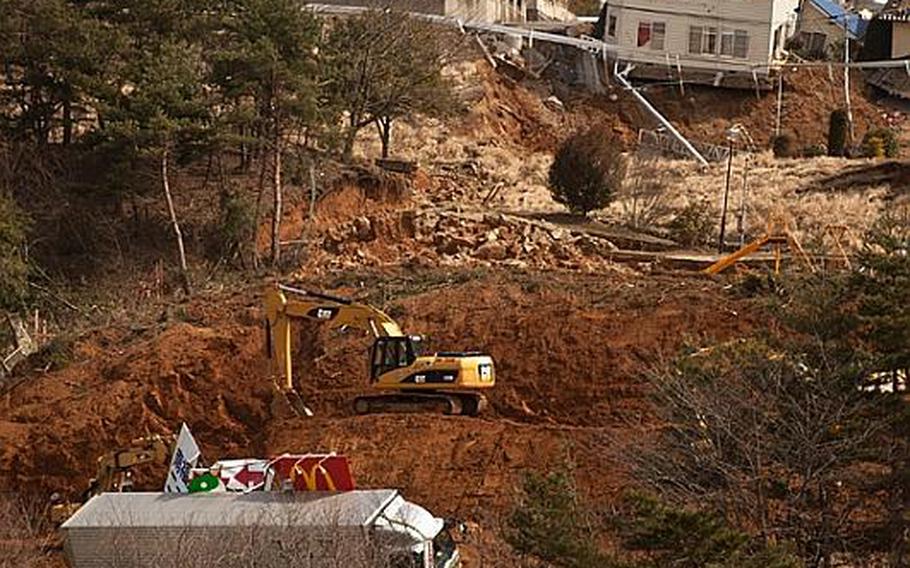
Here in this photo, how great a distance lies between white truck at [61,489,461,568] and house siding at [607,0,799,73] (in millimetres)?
34945

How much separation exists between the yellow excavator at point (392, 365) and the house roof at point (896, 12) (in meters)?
34.0

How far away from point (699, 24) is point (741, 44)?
160 cm

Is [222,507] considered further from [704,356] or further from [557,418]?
[557,418]

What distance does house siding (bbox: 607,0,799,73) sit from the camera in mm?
46719

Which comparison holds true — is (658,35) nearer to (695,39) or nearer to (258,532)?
(695,39)

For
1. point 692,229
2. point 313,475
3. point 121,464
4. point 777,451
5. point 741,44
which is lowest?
point 121,464

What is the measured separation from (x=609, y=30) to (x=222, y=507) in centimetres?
3664

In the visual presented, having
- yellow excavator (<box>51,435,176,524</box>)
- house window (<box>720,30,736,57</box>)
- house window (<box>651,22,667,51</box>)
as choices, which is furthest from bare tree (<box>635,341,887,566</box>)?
house window (<box>651,22,667,51</box>)

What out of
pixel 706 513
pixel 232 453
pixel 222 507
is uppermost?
pixel 706 513

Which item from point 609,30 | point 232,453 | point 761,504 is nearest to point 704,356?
point 761,504

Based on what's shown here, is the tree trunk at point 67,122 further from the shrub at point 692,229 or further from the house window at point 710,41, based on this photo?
the house window at point 710,41

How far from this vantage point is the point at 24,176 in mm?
35719

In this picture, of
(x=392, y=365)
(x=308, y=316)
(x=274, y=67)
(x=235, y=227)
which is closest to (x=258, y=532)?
(x=392, y=365)

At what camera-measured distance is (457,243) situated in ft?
107
